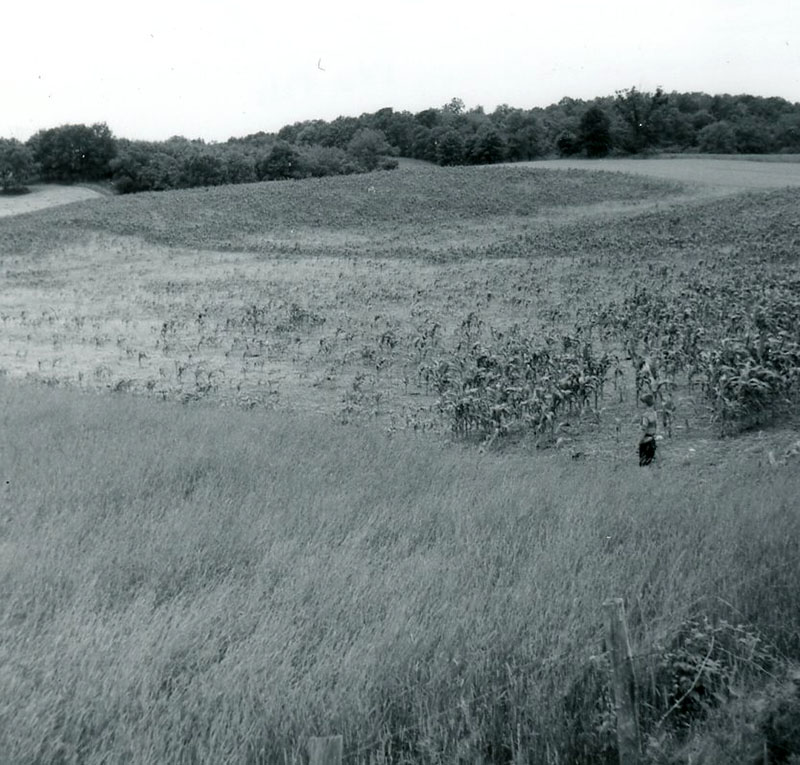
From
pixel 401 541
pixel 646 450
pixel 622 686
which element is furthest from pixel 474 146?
pixel 622 686

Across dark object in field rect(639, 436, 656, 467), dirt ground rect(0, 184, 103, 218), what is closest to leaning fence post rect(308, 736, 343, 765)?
dark object in field rect(639, 436, 656, 467)

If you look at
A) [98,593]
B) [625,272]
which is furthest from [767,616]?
[625,272]

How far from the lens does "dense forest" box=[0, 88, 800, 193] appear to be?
60719 mm

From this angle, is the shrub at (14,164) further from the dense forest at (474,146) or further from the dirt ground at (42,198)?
the dirt ground at (42,198)

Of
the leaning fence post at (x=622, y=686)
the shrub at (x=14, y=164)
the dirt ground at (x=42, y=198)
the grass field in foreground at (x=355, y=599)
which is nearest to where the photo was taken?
the leaning fence post at (x=622, y=686)

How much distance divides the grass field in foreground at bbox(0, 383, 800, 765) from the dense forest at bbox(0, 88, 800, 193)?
59451 millimetres

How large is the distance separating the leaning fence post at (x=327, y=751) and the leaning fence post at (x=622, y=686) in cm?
117

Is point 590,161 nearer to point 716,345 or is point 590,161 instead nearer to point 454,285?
point 454,285

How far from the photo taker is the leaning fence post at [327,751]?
8.51 ft

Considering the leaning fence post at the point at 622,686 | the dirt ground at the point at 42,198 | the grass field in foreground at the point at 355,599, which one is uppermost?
the dirt ground at the point at 42,198

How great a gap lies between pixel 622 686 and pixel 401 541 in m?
2.50

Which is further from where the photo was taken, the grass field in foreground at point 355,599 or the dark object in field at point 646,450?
the dark object in field at point 646,450

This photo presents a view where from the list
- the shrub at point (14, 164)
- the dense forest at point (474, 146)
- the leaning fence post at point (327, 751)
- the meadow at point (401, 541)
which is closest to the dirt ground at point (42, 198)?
the shrub at point (14, 164)

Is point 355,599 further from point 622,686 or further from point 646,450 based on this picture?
point 646,450
